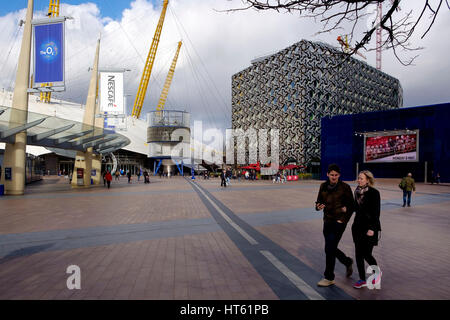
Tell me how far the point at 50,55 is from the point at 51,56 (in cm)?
7

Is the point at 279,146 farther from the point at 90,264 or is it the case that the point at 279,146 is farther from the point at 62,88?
the point at 90,264

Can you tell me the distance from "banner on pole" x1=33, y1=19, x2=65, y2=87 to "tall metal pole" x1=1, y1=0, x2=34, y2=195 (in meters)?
2.80

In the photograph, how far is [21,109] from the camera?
1524cm

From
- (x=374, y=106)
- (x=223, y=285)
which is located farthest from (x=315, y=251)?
(x=374, y=106)

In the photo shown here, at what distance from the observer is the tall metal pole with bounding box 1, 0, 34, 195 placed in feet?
51.1

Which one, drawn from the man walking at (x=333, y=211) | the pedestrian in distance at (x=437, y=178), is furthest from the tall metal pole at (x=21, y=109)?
the pedestrian in distance at (x=437, y=178)

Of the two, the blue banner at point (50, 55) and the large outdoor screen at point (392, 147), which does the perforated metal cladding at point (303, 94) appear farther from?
the blue banner at point (50, 55)

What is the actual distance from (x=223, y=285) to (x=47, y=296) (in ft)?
6.88

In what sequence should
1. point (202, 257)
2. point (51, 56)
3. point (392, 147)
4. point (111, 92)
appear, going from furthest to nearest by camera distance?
point (392, 147), point (111, 92), point (51, 56), point (202, 257)

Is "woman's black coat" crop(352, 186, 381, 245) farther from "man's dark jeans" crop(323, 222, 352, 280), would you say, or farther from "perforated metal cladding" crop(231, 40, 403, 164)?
"perforated metal cladding" crop(231, 40, 403, 164)

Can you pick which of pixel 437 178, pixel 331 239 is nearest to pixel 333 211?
pixel 331 239

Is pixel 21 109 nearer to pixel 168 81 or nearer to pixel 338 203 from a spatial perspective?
pixel 338 203

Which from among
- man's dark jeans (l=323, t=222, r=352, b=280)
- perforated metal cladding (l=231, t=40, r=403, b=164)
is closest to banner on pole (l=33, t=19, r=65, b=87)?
man's dark jeans (l=323, t=222, r=352, b=280)

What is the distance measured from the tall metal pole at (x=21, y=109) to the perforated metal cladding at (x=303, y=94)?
160 feet
